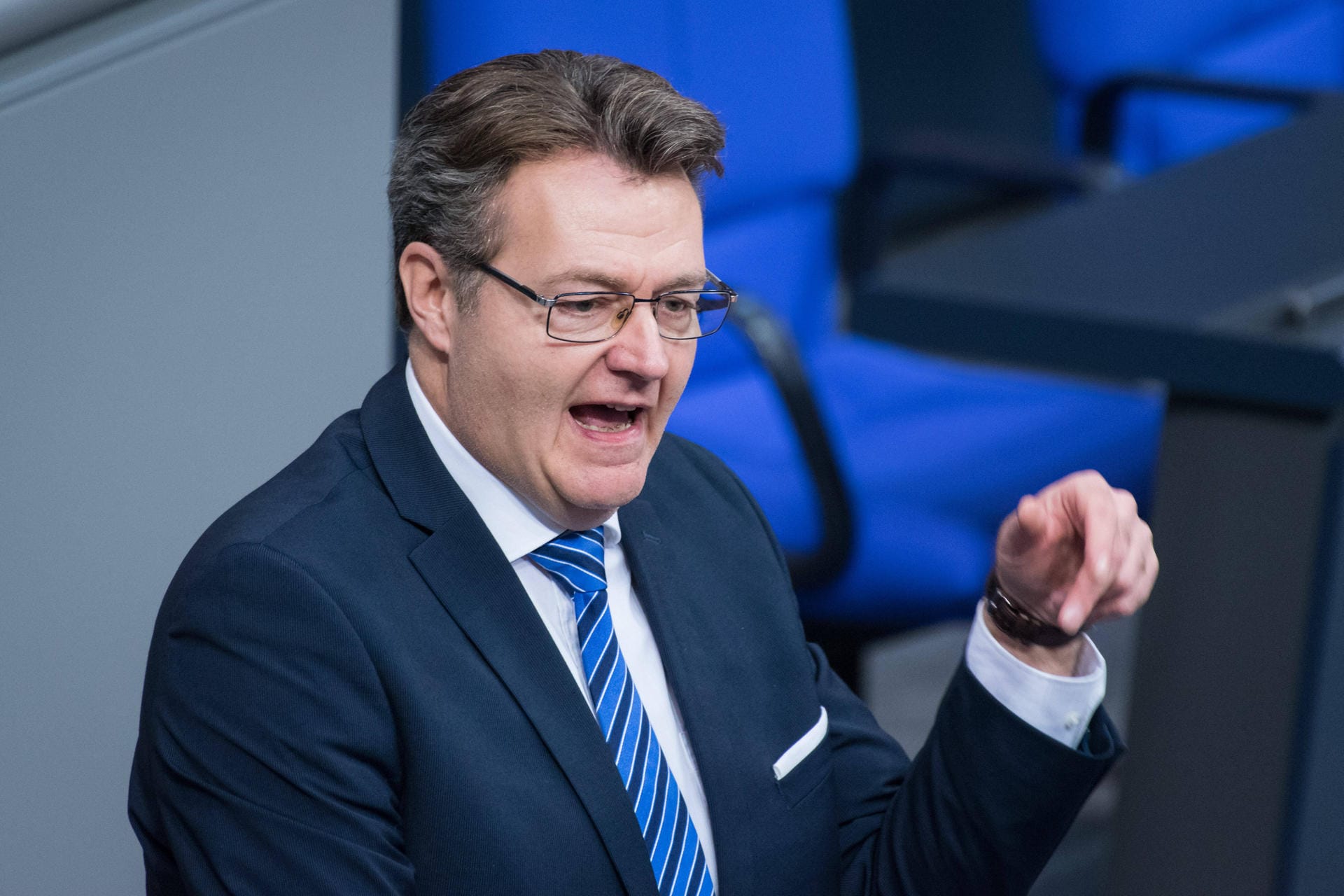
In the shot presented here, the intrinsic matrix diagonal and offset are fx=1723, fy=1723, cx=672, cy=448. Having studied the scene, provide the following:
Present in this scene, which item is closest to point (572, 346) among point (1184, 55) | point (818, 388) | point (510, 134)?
point (510, 134)

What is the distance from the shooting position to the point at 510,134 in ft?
3.58

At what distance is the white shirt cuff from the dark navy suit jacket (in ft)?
0.04

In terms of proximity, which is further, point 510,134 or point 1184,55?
point 1184,55

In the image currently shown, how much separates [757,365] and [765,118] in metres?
0.34

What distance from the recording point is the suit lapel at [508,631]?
110 cm

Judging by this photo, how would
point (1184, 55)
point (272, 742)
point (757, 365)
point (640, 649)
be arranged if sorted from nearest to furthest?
1. point (272, 742)
2. point (640, 649)
3. point (757, 365)
4. point (1184, 55)

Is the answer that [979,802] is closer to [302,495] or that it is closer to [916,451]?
[302,495]

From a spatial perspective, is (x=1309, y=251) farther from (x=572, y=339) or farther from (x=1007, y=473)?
(x=572, y=339)

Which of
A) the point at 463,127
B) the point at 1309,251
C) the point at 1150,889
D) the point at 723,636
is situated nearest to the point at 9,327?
the point at 463,127

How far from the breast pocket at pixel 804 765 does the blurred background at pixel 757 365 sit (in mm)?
398

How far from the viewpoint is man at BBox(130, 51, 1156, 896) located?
1028 mm

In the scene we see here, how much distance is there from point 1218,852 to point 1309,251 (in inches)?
23.9

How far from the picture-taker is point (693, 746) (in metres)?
1.20

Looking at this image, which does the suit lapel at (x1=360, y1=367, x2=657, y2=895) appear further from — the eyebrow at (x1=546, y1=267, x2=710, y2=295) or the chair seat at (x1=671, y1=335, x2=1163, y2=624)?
the chair seat at (x1=671, y1=335, x2=1163, y2=624)
